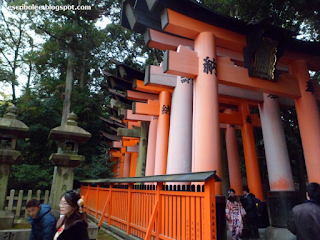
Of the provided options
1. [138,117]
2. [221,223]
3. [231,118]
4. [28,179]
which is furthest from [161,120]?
[28,179]

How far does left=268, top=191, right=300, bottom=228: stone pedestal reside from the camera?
6.23m

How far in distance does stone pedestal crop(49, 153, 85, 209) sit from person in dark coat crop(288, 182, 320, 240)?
6114 millimetres

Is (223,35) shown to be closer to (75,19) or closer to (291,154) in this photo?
(291,154)

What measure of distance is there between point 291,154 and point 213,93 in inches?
367

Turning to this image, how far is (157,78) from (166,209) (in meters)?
4.49

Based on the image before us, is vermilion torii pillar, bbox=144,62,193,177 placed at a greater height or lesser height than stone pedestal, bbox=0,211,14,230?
greater

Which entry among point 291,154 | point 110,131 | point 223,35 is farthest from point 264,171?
point 110,131

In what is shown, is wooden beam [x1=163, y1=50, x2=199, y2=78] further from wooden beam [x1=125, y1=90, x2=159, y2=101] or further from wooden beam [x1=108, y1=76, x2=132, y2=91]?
wooden beam [x1=108, y1=76, x2=132, y2=91]

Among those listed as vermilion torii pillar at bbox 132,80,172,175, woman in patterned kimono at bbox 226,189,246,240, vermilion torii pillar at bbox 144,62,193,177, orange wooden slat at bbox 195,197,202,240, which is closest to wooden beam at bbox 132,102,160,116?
vermilion torii pillar at bbox 132,80,172,175

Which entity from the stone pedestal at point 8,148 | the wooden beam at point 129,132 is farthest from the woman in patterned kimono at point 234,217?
the wooden beam at point 129,132

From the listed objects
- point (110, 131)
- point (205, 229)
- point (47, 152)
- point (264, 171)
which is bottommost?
point (205, 229)

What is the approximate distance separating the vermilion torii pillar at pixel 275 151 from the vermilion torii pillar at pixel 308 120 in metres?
0.71

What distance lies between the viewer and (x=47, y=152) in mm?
16234

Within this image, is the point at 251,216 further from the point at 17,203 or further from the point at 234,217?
→ the point at 17,203
